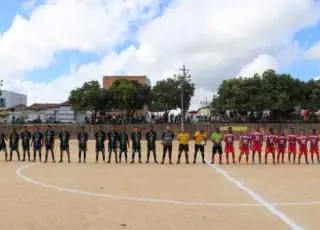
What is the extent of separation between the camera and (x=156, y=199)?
13.2 metres

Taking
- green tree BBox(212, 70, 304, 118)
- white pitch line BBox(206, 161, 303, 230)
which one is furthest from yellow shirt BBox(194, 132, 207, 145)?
green tree BBox(212, 70, 304, 118)

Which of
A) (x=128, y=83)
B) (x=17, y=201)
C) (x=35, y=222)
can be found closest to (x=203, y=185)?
(x=17, y=201)

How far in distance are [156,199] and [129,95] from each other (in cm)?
7477

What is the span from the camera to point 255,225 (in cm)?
980

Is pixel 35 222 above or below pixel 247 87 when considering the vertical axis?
below

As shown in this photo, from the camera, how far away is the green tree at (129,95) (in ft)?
288

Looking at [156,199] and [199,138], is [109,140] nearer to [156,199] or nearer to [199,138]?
[199,138]

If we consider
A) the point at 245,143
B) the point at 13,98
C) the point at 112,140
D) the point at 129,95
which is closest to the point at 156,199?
the point at 112,140

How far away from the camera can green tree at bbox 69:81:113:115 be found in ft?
287

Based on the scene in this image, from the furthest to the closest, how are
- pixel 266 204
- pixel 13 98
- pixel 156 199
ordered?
pixel 13 98 < pixel 156 199 < pixel 266 204

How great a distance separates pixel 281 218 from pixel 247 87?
7279 centimetres

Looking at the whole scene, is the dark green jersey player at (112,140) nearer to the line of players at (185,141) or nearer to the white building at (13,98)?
the line of players at (185,141)

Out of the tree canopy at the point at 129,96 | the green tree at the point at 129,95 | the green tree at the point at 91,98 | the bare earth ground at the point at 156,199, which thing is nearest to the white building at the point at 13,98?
the green tree at the point at 91,98

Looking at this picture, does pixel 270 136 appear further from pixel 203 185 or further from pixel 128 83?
pixel 128 83
